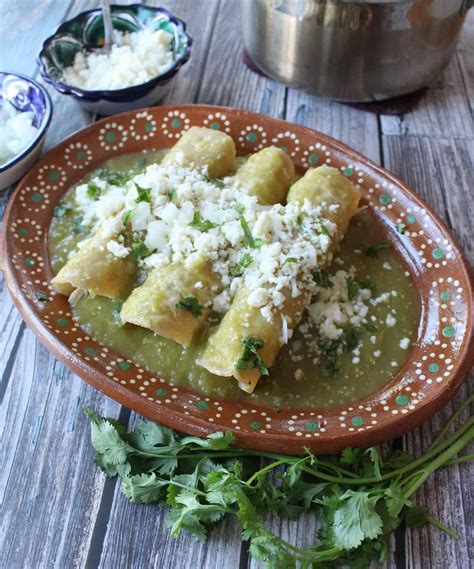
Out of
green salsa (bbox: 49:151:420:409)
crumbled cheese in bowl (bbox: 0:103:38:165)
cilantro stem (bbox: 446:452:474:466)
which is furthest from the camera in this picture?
crumbled cheese in bowl (bbox: 0:103:38:165)

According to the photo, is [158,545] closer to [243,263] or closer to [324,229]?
[243,263]

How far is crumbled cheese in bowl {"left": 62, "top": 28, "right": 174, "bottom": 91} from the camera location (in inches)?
103

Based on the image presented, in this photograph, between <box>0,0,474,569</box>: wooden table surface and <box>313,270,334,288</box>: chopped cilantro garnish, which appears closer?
<box>0,0,474,569</box>: wooden table surface

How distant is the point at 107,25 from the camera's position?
2758 mm

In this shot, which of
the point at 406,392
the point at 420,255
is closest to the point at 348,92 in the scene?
the point at 420,255

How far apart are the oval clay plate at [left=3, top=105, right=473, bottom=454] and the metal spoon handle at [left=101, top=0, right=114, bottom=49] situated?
56 centimetres

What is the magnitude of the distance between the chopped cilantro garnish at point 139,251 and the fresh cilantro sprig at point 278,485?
547mm

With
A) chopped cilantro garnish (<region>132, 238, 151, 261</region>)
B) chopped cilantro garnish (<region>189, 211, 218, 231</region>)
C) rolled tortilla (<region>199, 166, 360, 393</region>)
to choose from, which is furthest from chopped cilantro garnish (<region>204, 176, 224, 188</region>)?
rolled tortilla (<region>199, 166, 360, 393</region>)

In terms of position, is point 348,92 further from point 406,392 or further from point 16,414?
point 16,414

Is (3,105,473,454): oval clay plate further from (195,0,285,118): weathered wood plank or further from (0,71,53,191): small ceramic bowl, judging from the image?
(195,0,285,118): weathered wood plank

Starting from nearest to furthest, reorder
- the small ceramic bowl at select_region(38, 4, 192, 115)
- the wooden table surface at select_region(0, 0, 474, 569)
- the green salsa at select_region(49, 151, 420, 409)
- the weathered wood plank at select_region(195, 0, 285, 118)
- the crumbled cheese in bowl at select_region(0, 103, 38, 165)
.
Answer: the wooden table surface at select_region(0, 0, 474, 569), the green salsa at select_region(49, 151, 420, 409), the crumbled cheese in bowl at select_region(0, 103, 38, 165), the small ceramic bowl at select_region(38, 4, 192, 115), the weathered wood plank at select_region(195, 0, 285, 118)

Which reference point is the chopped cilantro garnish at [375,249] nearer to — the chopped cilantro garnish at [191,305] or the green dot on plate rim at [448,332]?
the green dot on plate rim at [448,332]

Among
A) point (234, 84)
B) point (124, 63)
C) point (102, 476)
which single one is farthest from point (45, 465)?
point (234, 84)

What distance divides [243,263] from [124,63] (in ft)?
4.05
